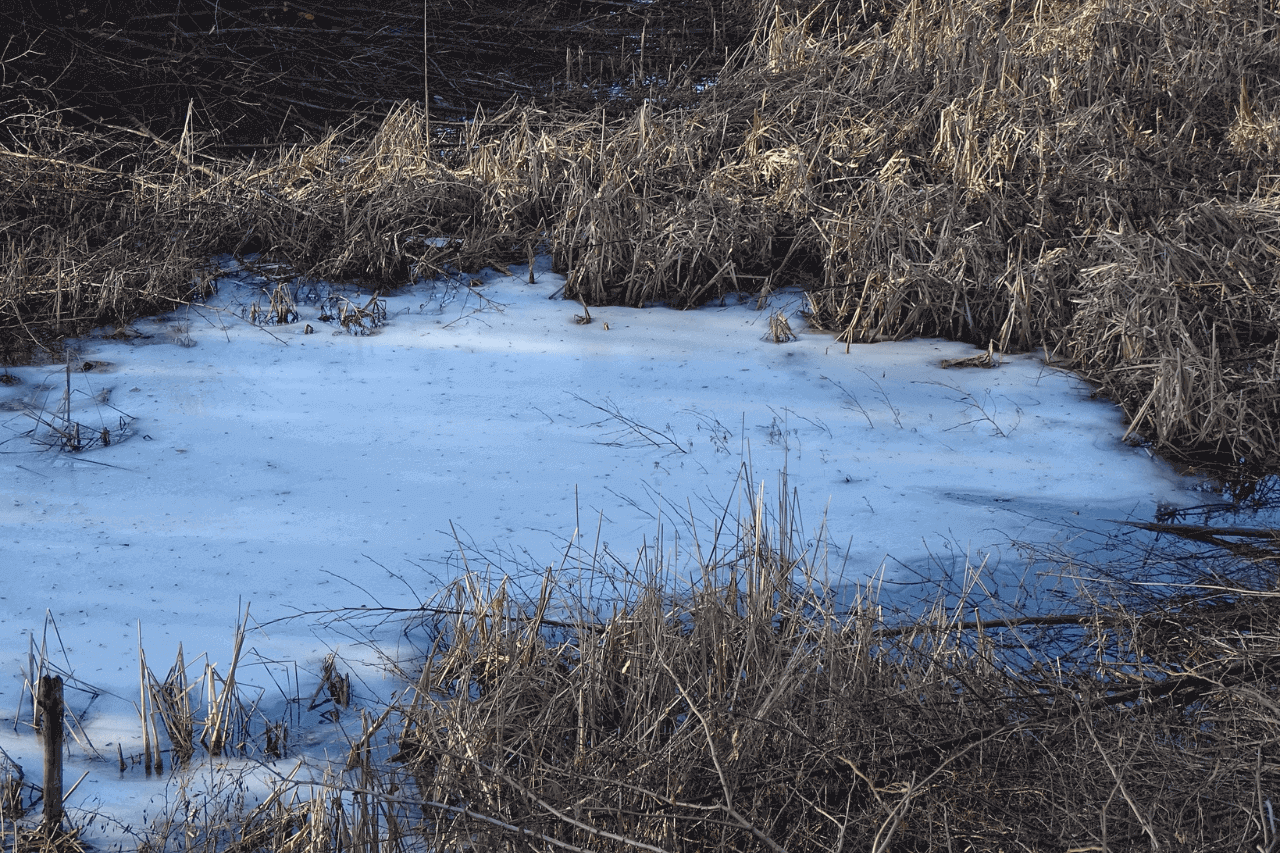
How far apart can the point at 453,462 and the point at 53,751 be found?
175 cm

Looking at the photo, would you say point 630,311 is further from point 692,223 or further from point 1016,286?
point 1016,286

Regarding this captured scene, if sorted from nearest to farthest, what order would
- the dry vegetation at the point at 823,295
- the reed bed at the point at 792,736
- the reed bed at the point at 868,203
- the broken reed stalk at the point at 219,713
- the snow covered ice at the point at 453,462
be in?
the reed bed at the point at 792,736
the dry vegetation at the point at 823,295
the broken reed stalk at the point at 219,713
the snow covered ice at the point at 453,462
the reed bed at the point at 868,203

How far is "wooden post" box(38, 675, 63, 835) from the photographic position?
1.96m

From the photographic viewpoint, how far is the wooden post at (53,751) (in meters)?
1.96

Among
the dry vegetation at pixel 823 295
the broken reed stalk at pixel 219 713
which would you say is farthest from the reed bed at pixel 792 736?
the broken reed stalk at pixel 219 713

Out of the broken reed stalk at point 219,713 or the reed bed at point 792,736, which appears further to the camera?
the broken reed stalk at point 219,713

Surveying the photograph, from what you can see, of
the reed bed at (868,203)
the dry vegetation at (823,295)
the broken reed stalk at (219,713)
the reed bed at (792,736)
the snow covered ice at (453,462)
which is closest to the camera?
the reed bed at (792,736)

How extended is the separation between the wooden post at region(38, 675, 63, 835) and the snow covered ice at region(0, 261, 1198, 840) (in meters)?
0.16

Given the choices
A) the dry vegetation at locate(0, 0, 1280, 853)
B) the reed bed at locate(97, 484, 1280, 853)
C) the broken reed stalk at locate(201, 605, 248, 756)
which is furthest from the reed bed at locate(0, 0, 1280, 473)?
the broken reed stalk at locate(201, 605, 248, 756)

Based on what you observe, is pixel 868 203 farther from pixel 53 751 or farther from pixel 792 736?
pixel 53 751

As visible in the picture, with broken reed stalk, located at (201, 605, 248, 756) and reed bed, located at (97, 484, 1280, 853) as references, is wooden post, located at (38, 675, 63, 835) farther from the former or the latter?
broken reed stalk, located at (201, 605, 248, 756)

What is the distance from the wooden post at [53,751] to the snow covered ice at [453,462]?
0.16 metres

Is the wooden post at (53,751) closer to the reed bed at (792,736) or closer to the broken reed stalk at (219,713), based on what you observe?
the reed bed at (792,736)

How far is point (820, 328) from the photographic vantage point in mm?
4523
